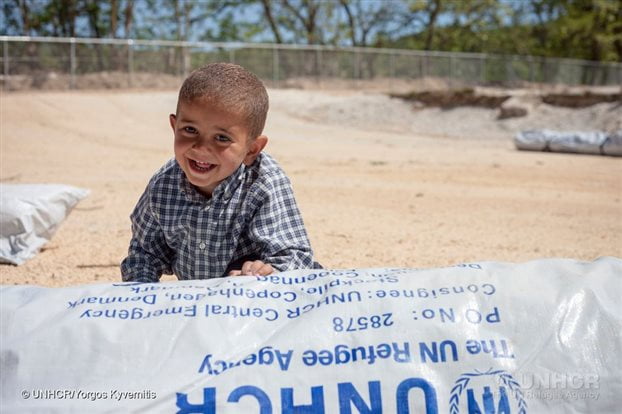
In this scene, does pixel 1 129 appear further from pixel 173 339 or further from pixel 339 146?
pixel 173 339

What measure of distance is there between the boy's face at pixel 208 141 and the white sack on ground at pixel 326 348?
0.49 m

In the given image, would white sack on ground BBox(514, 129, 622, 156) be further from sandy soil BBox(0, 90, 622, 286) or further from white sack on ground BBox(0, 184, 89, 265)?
white sack on ground BBox(0, 184, 89, 265)

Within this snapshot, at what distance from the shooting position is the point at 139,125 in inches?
576

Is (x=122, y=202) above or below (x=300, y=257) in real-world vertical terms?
below

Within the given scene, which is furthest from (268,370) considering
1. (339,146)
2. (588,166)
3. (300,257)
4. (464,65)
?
(464,65)

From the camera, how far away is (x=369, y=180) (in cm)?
805

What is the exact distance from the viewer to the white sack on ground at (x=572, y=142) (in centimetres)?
1199

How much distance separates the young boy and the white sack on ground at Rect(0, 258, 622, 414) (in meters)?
0.42

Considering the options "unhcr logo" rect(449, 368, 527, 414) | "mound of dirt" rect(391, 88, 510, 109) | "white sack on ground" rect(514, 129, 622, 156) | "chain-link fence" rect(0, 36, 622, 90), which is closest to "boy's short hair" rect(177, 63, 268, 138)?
"unhcr logo" rect(449, 368, 527, 414)

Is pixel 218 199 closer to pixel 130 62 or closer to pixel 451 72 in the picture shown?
pixel 130 62

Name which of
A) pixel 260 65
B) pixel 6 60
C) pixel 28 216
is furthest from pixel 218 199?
pixel 260 65

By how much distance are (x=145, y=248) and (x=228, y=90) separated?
71cm

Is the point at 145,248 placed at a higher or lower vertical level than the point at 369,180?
higher

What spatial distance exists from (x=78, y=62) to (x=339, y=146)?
1094cm
